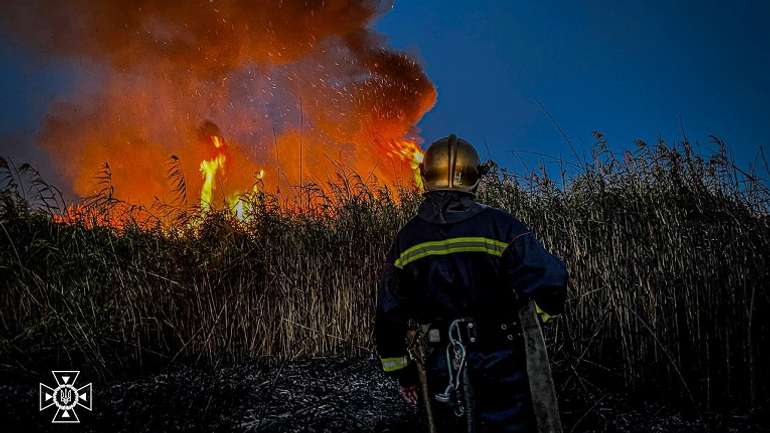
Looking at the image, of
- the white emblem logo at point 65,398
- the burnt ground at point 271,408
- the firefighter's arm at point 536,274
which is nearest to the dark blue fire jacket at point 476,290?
the firefighter's arm at point 536,274

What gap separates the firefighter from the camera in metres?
2.19

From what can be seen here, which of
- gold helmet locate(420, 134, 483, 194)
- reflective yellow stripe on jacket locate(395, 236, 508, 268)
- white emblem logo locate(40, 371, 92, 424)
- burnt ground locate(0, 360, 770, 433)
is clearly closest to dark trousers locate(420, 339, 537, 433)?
reflective yellow stripe on jacket locate(395, 236, 508, 268)

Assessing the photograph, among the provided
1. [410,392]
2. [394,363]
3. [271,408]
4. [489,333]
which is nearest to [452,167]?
[489,333]

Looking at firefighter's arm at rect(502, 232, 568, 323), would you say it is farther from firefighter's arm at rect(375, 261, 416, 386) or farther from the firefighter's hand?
the firefighter's hand

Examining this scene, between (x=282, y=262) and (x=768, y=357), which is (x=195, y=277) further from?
(x=768, y=357)

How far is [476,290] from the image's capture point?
2.27 m

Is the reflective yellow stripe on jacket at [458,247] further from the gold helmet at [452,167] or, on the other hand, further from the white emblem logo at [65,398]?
the white emblem logo at [65,398]

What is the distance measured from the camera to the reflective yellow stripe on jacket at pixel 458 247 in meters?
2.24

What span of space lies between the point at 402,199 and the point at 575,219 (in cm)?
199

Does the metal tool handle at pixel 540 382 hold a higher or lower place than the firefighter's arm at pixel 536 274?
lower

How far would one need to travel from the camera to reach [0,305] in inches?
246

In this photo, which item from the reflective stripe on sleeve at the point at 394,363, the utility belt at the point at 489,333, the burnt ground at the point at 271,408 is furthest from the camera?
the burnt ground at the point at 271,408

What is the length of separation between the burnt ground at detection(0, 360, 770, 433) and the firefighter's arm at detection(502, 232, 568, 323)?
5.52 feet

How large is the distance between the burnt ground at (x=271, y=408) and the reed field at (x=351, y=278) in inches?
10.9
